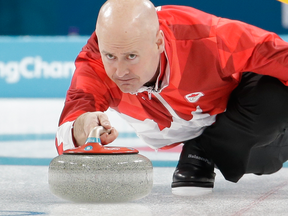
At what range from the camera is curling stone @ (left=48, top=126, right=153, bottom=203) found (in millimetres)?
1043

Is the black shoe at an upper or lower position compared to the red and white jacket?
lower

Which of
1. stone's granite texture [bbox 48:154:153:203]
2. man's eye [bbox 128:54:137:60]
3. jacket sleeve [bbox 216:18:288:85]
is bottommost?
stone's granite texture [bbox 48:154:153:203]

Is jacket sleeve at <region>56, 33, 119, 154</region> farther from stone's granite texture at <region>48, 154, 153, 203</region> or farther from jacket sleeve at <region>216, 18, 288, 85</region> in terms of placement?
jacket sleeve at <region>216, 18, 288, 85</region>

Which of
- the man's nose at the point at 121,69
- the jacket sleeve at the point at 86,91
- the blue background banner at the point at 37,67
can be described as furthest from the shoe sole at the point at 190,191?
the blue background banner at the point at 37,67

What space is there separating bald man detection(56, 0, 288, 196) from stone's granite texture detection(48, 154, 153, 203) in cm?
11

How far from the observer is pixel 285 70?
140 cm

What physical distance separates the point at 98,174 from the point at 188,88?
1.57 ft

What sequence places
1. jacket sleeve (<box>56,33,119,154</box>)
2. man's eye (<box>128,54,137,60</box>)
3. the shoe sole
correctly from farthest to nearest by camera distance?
the shoe sole, jacket sleeve (<box>56,33,119,154</box>), man's eye (<box>128,54,137,60</box>)

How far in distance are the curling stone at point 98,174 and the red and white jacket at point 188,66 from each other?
189 millimetres

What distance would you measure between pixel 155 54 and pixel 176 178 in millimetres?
514

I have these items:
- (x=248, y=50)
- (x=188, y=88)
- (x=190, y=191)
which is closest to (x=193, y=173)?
(x=190, y=191)

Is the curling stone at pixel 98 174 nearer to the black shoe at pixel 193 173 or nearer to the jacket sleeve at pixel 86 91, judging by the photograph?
the jacket sleeve at pixel 86 91

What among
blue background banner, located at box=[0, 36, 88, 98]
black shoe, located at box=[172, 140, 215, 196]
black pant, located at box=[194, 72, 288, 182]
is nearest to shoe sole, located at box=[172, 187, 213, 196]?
black shoe, located at box=[172, 140, 215, 196]

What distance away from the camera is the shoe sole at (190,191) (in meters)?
1.44
